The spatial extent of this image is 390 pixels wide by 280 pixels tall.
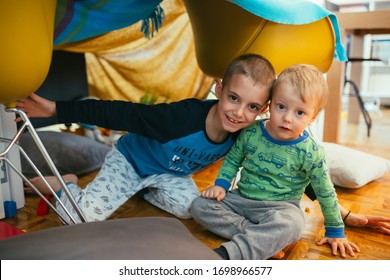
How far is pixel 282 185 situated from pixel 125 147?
49 centimetres

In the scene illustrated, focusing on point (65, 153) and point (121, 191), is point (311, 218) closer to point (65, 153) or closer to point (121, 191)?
point (121, 191)

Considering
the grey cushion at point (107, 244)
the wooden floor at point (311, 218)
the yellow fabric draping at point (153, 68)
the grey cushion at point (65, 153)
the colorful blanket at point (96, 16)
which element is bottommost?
the wooden floor at point (311, 218)

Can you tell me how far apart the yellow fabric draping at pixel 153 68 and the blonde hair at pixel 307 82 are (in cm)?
108

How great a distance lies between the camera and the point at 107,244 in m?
0.67

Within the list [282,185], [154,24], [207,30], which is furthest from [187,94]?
[282,185]

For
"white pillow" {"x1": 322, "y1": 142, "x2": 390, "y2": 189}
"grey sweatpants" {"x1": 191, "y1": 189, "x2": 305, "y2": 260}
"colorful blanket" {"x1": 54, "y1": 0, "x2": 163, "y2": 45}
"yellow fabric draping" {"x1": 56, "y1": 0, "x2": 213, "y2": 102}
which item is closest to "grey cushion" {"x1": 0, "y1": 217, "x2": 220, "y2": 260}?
"grey sweatpants" {"x1": 191, "y1": 189, "x2": 305, "y2": 260}

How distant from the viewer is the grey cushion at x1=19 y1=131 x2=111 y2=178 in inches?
56.7

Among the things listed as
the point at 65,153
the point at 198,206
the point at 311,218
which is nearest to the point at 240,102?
the point at 198,206

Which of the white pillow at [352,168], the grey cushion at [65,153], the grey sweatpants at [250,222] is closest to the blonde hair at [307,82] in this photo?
the grey sweatpants at [250,222]

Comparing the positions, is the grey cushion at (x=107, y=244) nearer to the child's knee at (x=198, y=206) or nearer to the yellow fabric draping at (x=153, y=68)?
the child's knee at (x=198, y=206)

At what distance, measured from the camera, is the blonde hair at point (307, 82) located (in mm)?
881

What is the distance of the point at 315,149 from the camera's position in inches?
37.0

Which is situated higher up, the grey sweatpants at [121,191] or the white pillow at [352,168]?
the grey sweatpants at [121,191]

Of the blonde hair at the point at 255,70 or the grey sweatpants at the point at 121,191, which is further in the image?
the grey sweatpants at the point at 121,191
